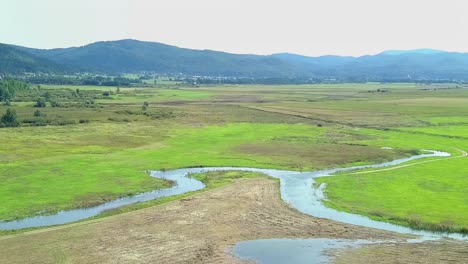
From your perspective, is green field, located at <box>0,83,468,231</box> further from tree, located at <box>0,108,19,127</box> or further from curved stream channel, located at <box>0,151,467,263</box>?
tree, located at <box>0,108,19,127</box>

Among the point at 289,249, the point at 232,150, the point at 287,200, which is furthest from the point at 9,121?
the point at 289,249

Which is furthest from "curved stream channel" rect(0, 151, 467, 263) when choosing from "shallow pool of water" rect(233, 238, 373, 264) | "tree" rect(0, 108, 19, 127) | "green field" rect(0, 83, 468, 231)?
"tree" rect(0, 108, 19, 127)

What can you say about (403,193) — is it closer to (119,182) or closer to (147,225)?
(147,225)

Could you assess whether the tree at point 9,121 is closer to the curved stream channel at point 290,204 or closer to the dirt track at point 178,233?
the curved stream channel at point 290,204

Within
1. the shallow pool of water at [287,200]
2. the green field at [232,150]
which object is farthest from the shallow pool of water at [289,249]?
the green field at [232,150]

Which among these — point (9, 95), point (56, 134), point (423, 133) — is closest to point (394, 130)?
point (423, 133)

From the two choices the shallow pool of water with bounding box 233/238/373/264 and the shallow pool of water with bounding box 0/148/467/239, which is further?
the shallow pool of water with bounding box 0/148/467/239
